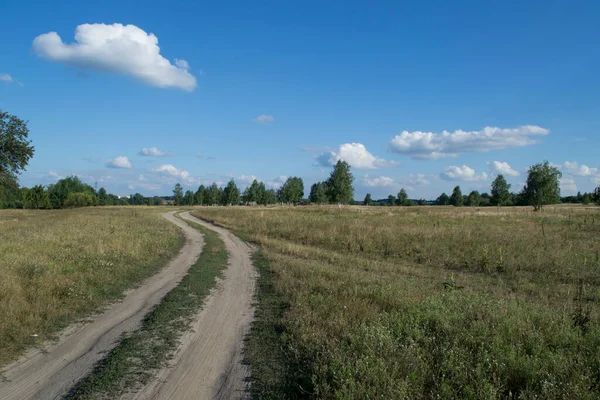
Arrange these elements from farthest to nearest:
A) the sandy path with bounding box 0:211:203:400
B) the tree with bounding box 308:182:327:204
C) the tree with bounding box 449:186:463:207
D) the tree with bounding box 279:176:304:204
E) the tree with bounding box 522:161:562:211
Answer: the tree with bounding box 449:186:463:207
the tree with bounding box 308:182:327:204
the tree with bounding box 279:176:304:204
the tree with bounding box 522:161:562:211
the sandy path with bounding box 0:211:203:400

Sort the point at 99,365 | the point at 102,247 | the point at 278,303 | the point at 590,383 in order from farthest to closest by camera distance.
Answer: the point at 102,247
the point at 278,303
the point at 99,365
the point at 590,383

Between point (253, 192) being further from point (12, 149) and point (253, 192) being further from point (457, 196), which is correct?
point (12, 149)

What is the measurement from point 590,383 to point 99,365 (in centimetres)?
735

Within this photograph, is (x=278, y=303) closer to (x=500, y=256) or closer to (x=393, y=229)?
(x=500, y=256)

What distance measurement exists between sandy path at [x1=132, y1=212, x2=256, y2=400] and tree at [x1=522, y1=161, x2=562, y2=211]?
65.3 m

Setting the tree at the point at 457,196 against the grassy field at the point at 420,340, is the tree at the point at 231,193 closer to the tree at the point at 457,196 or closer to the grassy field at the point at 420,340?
the tree at the point at 457,196

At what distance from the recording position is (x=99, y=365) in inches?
226

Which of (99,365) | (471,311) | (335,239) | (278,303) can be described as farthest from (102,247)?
(471,311)

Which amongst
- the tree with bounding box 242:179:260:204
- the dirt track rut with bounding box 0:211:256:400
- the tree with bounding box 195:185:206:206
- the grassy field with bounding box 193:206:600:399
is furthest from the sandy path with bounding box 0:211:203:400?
the tree with bounding box 195:185:206:206

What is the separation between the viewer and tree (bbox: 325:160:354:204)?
78312 millimetres

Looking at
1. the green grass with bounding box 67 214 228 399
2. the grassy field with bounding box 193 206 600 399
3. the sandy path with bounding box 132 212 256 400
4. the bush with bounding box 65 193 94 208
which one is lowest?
the sandy path with bounding box 132 212 256 400

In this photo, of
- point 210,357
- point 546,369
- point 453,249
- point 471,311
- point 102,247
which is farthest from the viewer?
point 453,249

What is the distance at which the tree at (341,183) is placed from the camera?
3083 inches

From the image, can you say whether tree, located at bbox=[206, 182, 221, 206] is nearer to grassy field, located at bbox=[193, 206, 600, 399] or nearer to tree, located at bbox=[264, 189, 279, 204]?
tree, located at bbox=[264, 189, 279, 204]
